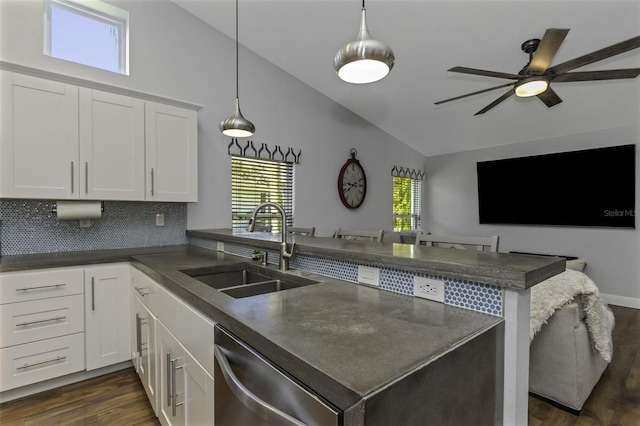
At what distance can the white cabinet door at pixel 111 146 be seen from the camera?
2.42 m

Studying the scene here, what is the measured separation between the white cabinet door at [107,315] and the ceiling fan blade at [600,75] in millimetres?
3792

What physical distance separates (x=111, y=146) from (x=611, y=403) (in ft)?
13.2

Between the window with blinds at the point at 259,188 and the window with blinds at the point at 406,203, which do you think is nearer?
the window with blinds at the point at 259,188

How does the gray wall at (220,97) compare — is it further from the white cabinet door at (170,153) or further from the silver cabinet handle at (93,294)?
the silver cabinet handle at (93,294)

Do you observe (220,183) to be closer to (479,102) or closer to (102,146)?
(102,146)

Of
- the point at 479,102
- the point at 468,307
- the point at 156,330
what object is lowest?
the point at 156,330

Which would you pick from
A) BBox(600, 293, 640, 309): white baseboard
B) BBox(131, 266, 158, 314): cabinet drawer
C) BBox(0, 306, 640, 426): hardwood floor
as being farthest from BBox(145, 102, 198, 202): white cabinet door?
BBox(600, 293, 640, 309): white baseboard

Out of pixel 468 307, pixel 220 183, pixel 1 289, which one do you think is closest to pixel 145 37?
pixel 220 183

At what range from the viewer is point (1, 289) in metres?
1.94

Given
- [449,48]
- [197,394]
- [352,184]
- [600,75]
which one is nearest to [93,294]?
[197,394]

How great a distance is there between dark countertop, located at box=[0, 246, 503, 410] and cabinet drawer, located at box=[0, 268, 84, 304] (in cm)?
129

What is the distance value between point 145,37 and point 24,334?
2685mm

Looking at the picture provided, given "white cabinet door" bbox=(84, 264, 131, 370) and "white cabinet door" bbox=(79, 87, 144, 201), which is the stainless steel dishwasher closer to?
"white cabinet door" bbox=(84, 264, 131, 370)

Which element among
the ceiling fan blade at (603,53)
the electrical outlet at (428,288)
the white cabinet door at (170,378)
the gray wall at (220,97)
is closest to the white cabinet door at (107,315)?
the white cabinet door at (170,378)
